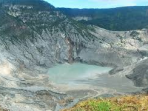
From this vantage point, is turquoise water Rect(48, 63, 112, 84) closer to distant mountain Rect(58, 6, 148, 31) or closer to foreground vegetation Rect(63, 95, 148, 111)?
distant mountain Rect(58, 6, 148, 31)

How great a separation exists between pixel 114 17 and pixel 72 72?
64818mm

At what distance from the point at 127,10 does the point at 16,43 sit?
68.8 m

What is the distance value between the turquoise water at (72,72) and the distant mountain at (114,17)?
40.5 m

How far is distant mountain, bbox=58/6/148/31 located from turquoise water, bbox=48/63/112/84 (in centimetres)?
4048

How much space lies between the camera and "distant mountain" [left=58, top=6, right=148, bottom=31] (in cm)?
13012

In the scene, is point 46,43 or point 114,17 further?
point 114,17

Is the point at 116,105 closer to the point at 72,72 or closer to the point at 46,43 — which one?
the point at 72,72

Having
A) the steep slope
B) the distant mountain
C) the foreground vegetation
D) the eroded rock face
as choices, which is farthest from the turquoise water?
the foreground vegetation

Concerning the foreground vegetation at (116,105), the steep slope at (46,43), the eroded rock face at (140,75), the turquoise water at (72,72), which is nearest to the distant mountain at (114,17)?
the steep slope at (46,43)

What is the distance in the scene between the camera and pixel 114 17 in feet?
460

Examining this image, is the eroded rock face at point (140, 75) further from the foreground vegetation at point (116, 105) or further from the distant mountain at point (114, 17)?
the distant mountain at point (114, 17)

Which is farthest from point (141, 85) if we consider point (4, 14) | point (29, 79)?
point (4, 14)

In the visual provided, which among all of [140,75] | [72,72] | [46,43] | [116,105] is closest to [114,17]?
[46,43]

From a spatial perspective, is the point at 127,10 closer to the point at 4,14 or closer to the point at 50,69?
the point at 4,14
